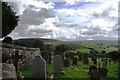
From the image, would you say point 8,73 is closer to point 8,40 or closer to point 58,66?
point 58,66

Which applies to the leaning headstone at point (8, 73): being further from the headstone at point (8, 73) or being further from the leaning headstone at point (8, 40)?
the leaning headstone at point (8, 40)

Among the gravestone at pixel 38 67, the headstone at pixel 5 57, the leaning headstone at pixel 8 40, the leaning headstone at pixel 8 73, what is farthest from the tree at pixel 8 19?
the leaning headstone at pixel 8 73

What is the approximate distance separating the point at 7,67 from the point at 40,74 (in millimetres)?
5723

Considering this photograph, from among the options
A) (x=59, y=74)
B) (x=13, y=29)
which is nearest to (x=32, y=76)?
(x=59, y=74)

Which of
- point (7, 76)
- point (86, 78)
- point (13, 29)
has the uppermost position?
point (13, 29)

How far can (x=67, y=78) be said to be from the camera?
1481 centimetres

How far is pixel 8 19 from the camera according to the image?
1103 inches

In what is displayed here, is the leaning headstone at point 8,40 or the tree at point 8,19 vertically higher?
the tree at point 8,19

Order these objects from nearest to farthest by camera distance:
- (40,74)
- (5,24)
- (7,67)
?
1. (7,67)
2. (40,74)
3. (5,24)

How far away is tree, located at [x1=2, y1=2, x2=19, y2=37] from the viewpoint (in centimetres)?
2744

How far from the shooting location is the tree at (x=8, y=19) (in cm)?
2744

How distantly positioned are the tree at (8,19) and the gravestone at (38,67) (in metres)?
14.6

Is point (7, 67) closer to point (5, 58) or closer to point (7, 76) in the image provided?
point (7, 76)

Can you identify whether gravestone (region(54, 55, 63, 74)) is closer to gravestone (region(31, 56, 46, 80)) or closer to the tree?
gravestone (region(31, 56, 46, 80))
